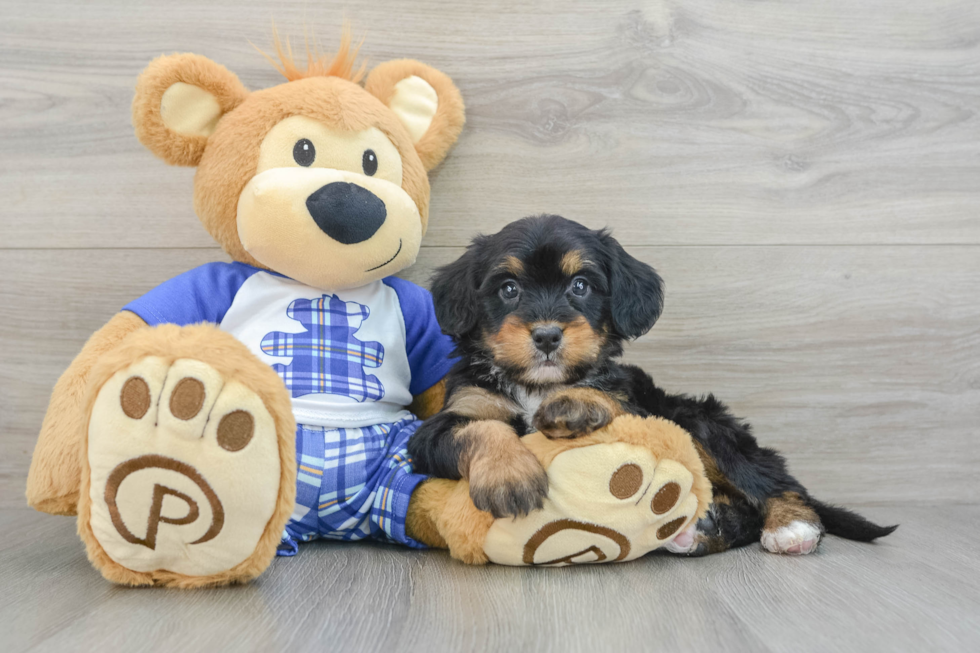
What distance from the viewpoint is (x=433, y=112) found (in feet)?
7.27

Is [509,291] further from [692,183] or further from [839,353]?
[839,353]

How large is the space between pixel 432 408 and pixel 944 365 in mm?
1871

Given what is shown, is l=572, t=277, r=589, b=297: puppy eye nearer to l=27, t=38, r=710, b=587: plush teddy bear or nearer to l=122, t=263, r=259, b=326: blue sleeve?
l=27, t=38, r=710, b=587: plush teddy bear

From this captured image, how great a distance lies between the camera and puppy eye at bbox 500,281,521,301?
1.78 m

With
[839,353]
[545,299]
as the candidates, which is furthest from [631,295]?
[839,353]

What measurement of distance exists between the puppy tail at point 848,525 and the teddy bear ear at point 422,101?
154 centimetres

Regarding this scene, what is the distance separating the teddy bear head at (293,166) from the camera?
1803mm

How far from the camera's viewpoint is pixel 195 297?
1.92 m

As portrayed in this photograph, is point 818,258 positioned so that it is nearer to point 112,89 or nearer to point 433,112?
point 433,112

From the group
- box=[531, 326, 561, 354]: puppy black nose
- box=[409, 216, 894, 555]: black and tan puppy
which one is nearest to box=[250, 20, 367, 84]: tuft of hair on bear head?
box=[409, 216, 894, 555]: black and tan puppy

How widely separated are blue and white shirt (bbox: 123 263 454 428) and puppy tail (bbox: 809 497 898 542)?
3.74 ft

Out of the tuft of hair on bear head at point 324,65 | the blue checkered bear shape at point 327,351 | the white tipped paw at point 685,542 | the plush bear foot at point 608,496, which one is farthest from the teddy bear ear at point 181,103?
the white tipped paw at point 685,542

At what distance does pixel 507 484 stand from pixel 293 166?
105cm

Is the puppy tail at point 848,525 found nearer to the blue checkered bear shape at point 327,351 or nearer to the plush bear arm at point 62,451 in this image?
the blue checkered bear shape at point 327,351
